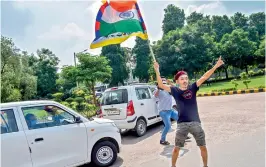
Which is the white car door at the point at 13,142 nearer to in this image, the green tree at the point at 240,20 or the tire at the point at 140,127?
the tire at the point at 140,127

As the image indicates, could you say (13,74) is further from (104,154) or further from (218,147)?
(218,147)

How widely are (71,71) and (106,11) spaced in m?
11.6

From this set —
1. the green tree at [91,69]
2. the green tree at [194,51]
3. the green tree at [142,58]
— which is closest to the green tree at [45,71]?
the green tree at [142,58]

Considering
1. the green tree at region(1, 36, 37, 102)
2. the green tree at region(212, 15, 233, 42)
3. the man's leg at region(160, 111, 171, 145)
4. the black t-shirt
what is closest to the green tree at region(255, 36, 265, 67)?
the green tree at region(212, 15, 233, 42)

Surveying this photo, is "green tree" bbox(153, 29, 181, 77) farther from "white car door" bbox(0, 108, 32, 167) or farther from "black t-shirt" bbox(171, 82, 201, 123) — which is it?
"white car door" bbox(0, 108, 32, 167)

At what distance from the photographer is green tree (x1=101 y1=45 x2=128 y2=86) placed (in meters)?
46.5

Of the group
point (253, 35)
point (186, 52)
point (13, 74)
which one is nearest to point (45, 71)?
point (13, 74)

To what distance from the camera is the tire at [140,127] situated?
→ 27.2 ft

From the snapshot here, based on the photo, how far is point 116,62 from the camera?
4675 centimetres

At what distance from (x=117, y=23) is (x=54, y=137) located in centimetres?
290

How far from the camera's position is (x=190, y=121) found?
4.38 meters

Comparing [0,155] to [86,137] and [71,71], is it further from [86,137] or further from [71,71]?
[71,71]

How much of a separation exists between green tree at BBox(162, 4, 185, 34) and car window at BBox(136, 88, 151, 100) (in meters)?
47.1

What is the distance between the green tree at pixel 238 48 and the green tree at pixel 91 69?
29282mm
